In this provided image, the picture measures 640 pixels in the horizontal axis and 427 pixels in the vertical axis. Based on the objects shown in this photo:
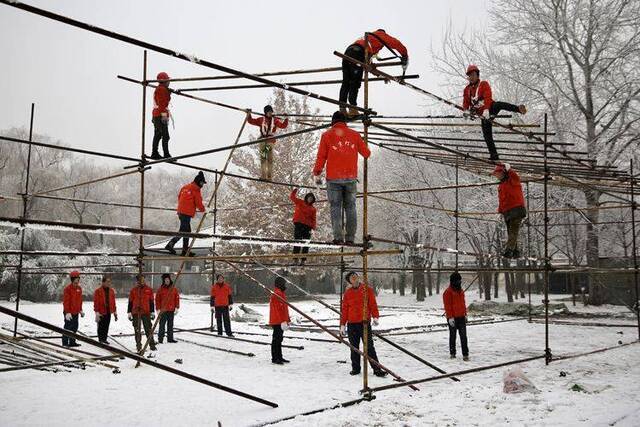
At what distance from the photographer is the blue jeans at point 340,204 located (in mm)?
7020

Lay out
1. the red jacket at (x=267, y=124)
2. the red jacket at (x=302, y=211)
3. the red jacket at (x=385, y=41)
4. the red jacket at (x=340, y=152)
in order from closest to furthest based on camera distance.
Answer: the red jacket at (x=340, y=152) < the red jacket at (x=385, y=41) < the red jacket at (x=302, y=211) < the red jacket at (x=267, y=124)

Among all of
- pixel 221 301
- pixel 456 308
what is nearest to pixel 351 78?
pixel 456 308

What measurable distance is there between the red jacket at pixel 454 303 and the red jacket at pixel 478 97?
3546 mm

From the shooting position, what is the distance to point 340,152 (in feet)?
22.9

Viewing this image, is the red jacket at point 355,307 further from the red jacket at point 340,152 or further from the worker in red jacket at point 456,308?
the red jacket at point 340,152

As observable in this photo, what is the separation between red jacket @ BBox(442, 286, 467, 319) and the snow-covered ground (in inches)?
36.8

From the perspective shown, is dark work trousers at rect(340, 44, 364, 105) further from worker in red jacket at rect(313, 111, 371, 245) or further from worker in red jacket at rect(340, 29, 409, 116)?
worker in red jacket at rect(313, 111, 371, 245)

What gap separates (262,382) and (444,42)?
2081 cm

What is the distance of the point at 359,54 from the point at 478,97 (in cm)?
278

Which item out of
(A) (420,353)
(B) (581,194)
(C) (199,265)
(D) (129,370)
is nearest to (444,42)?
(B) (581,194)

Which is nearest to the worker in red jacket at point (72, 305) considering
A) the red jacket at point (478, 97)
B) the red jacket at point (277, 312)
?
the red jacket at point (277, 312)

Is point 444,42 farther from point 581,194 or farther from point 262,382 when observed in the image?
point 262,382

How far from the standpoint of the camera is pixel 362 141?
7.14 meters

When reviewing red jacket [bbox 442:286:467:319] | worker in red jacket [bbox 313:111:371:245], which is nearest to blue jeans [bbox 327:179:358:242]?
worker in red jacket [bbox 313:111:371:245]
